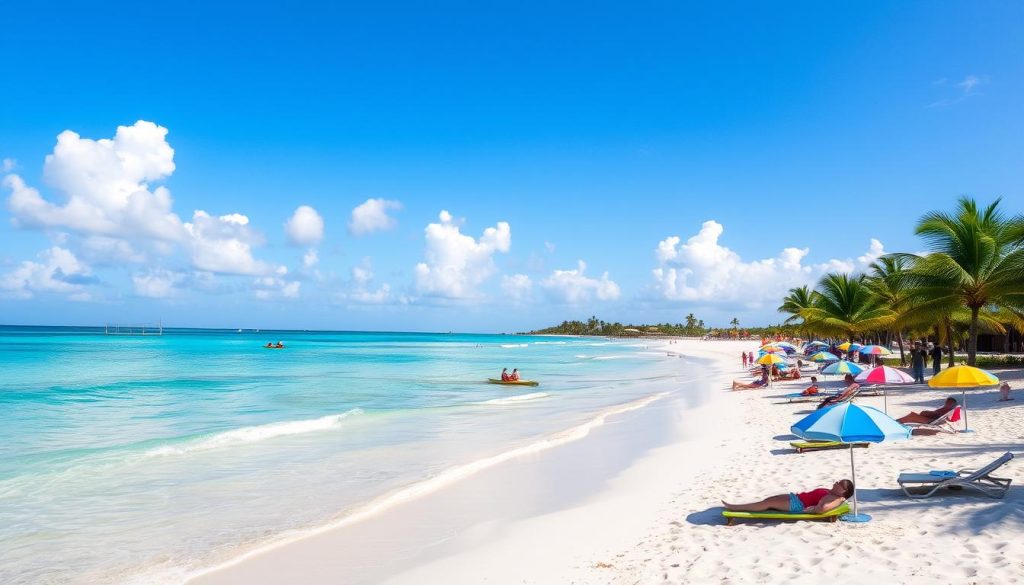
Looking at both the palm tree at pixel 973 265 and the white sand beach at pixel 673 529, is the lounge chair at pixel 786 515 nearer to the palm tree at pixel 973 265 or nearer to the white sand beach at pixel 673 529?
the white sand beach at pixel 673 529

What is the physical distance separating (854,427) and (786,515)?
1223 millimetres

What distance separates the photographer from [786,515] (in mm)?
6961

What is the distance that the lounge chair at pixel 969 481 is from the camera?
7285 mm

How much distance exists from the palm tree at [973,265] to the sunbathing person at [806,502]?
53.3ft

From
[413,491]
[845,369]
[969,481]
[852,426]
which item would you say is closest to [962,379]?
[969,481]

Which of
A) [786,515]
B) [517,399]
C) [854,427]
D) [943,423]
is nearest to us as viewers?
[854,427]

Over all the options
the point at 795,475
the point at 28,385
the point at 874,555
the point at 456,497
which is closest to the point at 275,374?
the point at 28,385

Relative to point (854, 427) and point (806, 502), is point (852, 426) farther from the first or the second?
point (806, 502)

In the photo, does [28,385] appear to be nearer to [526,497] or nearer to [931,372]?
[526,497]

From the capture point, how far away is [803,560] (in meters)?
5.81

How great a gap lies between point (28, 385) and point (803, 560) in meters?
36.1

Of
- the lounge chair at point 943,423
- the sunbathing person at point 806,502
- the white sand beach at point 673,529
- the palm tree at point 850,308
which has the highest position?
the palm tree at point 850,308

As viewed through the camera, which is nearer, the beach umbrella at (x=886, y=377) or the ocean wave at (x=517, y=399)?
the beach umbrella at (x=886, y=377)

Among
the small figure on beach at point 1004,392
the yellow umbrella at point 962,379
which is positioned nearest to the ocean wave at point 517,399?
the small figure on beach at point 1004,392
